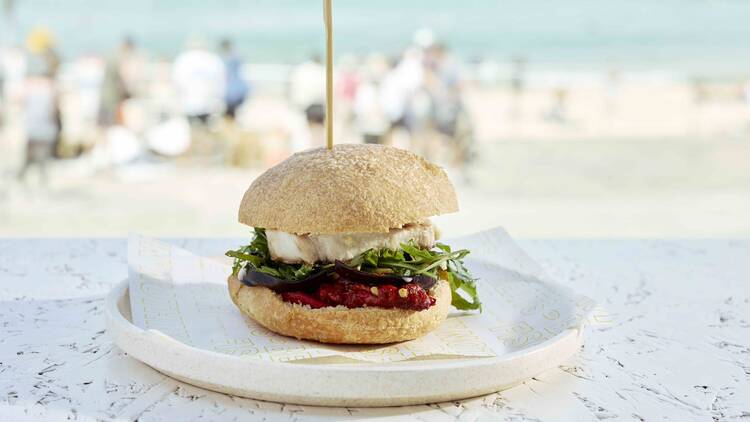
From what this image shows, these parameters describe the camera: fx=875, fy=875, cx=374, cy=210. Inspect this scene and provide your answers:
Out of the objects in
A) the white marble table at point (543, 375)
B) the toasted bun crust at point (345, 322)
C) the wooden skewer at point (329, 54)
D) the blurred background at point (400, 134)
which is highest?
the wooden skewer at point (329, 54)

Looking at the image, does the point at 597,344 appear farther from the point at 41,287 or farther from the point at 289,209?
the point at 41,287

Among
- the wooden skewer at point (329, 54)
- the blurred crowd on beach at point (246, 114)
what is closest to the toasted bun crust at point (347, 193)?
the wooden skewer at point (329, 54)

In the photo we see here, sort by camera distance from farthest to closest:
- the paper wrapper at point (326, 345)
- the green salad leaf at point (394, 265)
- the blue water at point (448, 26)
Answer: the blue water at point (448, 26) → the green salad leaf at point (394, 265) → the paper wrapper at point (326, 345)

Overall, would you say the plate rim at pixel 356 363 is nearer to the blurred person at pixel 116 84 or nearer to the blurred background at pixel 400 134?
the blurred background at pixel 400 134

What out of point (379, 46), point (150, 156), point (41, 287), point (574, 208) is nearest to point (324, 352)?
point (41, 287)

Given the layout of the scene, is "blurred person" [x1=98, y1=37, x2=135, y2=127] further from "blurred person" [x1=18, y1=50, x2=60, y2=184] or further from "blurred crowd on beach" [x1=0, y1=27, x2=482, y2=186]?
"blurred person" [x1=18, y1=50, x2=60, y2=184]

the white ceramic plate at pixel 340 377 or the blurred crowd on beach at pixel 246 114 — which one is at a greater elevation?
the white ceramic plate at pixel 340 377
